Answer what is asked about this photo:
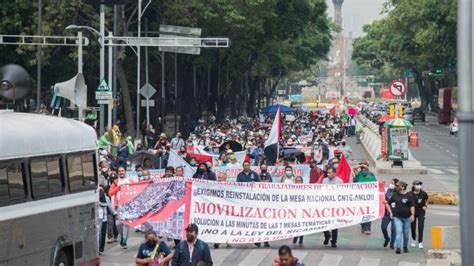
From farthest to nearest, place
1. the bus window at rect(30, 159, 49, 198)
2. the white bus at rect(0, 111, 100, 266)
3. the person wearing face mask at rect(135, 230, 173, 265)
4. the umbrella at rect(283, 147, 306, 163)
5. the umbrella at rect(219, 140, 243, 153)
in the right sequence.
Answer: the umbrella at rect(219, 140, 243, 153), the umbrella at rect(283, 147, 306, 163), the person wearing face mask at rect(135, 230, 173, 265), the bus window at rect(30, 159, 49, 198), the white bus at rect(0, 111, 100, 266)

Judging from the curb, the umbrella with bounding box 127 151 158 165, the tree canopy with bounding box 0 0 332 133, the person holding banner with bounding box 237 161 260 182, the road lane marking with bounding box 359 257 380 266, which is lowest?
the road lane marking with bounding box 359 257 380 266

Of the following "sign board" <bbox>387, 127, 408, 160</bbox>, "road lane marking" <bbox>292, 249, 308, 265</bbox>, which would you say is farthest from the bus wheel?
"sign board" <bbox>387, 127, 408, 160</bbox>

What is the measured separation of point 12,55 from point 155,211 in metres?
41.5

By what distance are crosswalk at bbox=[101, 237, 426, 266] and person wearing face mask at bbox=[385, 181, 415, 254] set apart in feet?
1.31

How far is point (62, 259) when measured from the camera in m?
15.4

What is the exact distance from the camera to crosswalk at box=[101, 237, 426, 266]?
20.0 metres

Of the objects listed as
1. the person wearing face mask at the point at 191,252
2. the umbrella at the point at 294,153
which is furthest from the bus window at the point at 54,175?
the umbrella at the point at 294,153

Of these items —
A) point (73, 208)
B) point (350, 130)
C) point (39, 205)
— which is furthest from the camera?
point (350, 130)

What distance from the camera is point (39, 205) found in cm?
1411

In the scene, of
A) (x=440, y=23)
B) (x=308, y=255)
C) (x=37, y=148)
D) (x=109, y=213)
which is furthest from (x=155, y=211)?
(x=440, y=23)

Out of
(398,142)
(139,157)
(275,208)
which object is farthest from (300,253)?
(398,142)

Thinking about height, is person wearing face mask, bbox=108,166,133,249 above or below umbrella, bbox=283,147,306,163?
below

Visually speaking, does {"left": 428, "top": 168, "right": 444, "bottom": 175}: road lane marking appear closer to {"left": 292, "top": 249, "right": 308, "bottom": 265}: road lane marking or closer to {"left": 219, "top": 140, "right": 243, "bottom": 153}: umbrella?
{"left": 219, "top": 140, "right": 243, "bottom": 153}: umbrella

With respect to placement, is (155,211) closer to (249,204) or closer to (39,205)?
(249,204)
